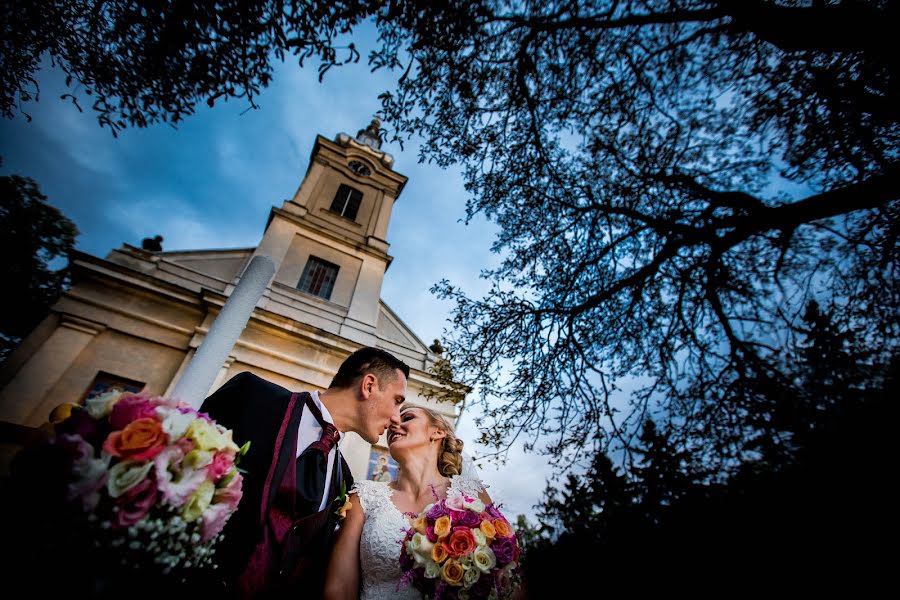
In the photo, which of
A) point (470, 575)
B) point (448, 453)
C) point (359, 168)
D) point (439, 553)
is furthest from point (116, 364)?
point (359, 168)

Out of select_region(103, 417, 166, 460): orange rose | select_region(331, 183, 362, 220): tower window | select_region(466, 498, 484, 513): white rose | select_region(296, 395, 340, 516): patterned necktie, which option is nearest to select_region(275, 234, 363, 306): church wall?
select_region(331, 183, 362, 220): tower window

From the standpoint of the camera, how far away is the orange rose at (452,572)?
2326 millimetres

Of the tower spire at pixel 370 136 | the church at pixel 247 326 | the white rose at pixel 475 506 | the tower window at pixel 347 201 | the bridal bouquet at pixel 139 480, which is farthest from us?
the tower spire at pixel 370 136

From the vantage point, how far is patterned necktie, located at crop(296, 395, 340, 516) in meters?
2.46

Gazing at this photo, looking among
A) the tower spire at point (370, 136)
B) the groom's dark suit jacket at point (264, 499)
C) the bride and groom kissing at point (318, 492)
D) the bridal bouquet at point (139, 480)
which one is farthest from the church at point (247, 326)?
the tower spire at point (370, 136)

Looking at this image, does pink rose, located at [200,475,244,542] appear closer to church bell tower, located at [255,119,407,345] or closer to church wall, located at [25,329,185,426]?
church wall, located at [25,329,185,426]

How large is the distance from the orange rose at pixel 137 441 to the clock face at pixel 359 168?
728 inches

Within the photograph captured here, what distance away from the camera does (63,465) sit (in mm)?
1271

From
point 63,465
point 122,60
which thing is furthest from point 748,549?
point 122,60

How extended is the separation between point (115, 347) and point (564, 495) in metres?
12.8

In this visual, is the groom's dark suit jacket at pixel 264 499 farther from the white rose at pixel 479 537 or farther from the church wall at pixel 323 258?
the church wall at pixel 323 258

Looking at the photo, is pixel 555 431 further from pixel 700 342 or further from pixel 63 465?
pixel 63 465

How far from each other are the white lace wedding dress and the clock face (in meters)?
17.7

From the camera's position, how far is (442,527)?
2551mm
